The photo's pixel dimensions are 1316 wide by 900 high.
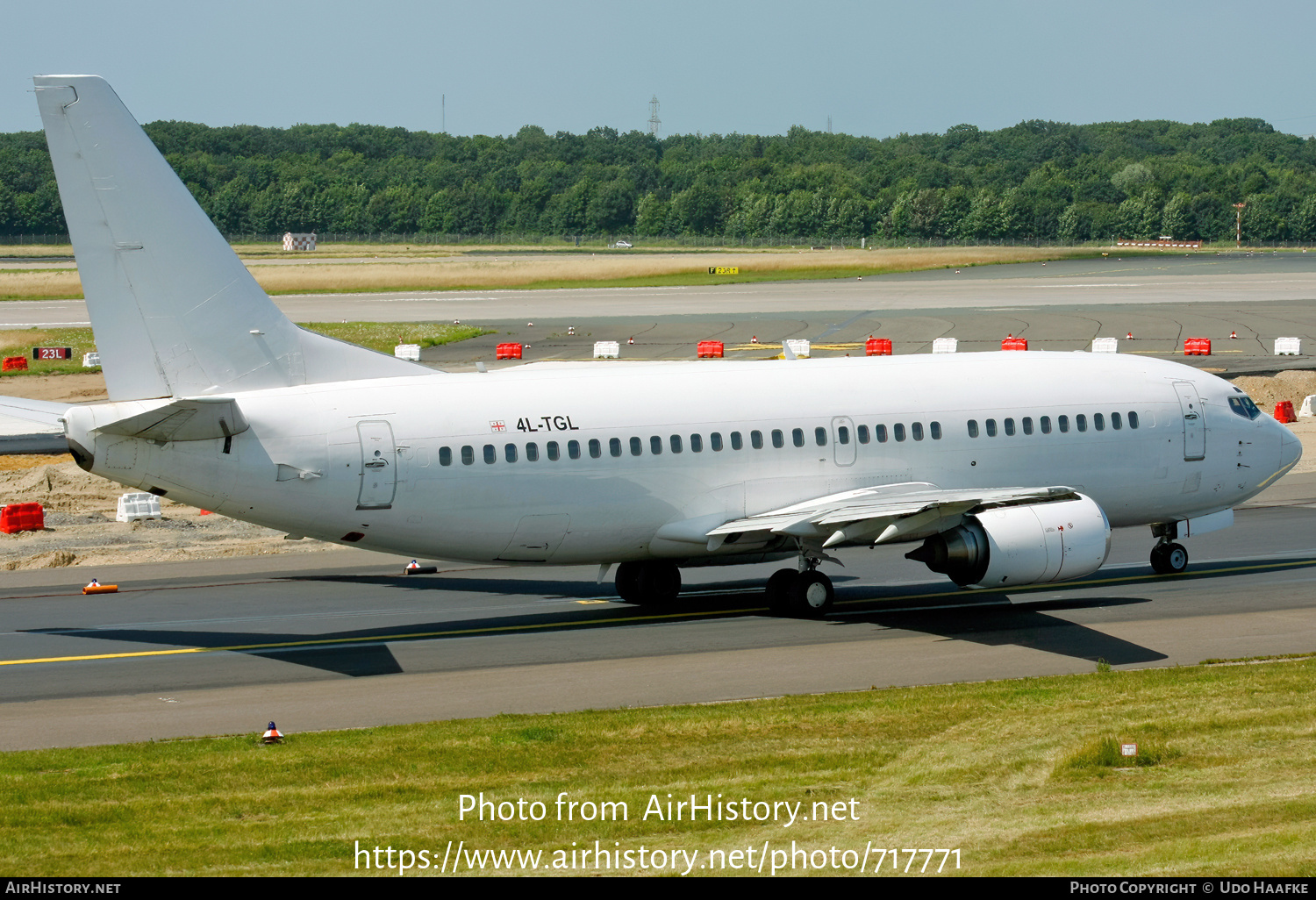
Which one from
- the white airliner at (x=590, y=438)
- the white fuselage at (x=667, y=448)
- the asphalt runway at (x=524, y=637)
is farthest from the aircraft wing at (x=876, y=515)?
the asphalt runway at (x=524, y=637)

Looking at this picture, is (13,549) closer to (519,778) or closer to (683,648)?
(683,648)

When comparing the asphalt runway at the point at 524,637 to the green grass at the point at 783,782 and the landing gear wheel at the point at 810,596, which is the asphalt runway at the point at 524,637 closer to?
the landing gear wheel at the point at 810,596

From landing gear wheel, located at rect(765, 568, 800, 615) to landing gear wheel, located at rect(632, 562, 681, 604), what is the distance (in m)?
2.10

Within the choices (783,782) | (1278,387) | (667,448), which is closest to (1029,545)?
(667,448)

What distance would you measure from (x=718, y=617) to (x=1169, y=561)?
10678 mm

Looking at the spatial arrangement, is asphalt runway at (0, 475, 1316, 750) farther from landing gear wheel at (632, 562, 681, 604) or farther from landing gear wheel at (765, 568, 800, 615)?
landing gear wheel at (632, 562, 681, 604)

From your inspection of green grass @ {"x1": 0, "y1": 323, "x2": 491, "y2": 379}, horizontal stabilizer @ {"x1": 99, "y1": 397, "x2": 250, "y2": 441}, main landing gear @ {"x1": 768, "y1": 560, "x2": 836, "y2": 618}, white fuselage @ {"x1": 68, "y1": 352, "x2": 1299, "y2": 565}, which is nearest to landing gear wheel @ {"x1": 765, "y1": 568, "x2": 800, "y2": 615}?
main landing gear @ {"x1": 768, "y1": 560, "x2": 836, "y2": 618}

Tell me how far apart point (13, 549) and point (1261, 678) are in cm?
2874

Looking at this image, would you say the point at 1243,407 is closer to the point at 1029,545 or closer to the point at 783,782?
the point at 1029,545

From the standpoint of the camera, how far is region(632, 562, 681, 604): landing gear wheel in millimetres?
30469

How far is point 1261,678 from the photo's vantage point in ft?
73.5

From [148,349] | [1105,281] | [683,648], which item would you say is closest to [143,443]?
[148,349]

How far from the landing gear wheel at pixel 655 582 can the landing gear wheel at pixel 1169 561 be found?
10.8 meters
